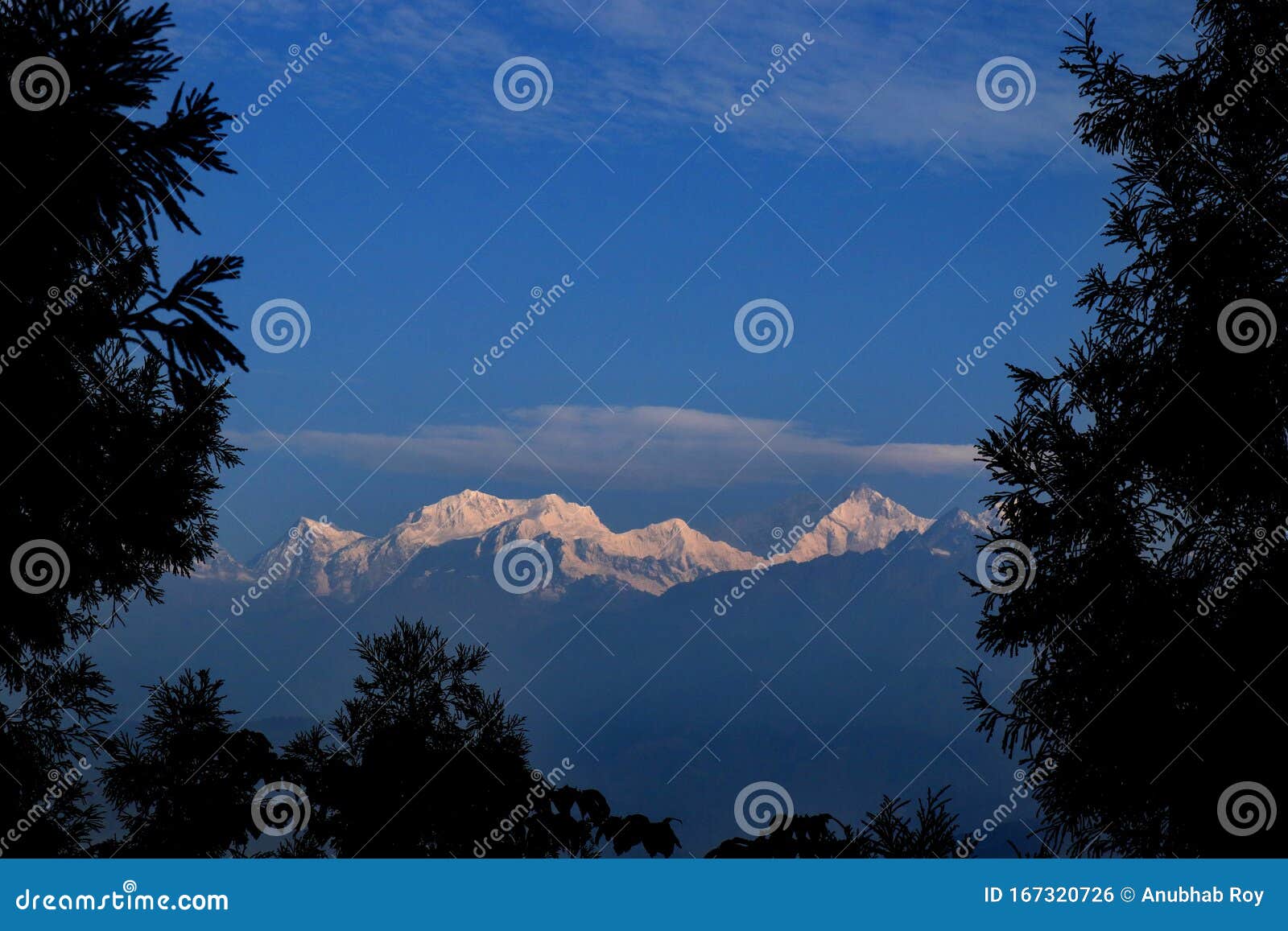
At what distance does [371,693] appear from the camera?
24.1ft

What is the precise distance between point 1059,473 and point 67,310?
26.6ft

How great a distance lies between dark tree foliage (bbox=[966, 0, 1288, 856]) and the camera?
7.73m

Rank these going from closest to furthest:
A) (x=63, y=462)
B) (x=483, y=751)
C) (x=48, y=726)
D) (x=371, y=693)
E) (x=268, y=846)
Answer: (x=483, y=751) → (x=268, y=846) → (x=63, y=462) → (x=371, y=693) → (x=48, y=726)
